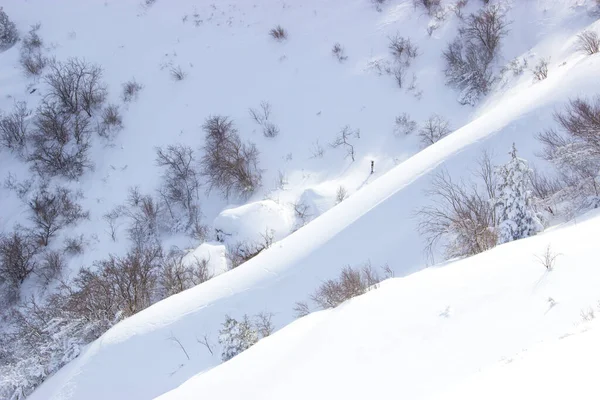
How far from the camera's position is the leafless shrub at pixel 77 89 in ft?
85.3

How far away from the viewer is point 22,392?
13930 mm

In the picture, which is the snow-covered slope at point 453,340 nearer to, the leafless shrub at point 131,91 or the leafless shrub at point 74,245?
the leafless shrub at point 74,245

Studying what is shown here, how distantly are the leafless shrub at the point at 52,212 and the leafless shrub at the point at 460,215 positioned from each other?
19.0m

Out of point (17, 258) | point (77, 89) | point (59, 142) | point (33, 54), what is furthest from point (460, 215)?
point (33, 54)

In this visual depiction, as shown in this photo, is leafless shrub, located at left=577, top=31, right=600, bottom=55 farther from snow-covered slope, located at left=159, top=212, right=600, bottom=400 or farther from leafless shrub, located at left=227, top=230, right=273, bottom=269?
leafless shrub, located at left=227, top=230, right=273, bottom=269

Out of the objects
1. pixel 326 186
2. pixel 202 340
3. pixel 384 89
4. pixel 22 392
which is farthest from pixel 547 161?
pixel 22 392

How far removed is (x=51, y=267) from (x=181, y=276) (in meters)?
9.05

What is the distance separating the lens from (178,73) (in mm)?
26109

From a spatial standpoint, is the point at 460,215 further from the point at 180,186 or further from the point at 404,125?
the point at 180,186

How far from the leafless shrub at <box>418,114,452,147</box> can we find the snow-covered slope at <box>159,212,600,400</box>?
34.6 feet

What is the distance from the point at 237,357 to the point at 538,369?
25.3 ft

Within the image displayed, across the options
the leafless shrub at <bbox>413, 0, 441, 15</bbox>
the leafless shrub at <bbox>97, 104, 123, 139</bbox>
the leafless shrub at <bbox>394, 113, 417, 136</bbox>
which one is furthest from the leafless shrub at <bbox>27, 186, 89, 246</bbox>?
the leafless shrub at <bbox>413, 0, 441, 15</bbox>

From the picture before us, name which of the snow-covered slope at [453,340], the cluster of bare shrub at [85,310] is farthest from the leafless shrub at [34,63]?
the snow-covered slope at [453,340]

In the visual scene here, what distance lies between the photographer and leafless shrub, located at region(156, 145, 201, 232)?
72.1ft
